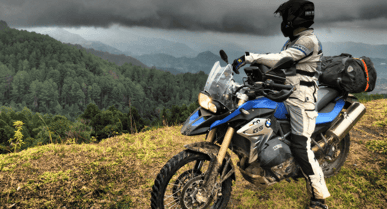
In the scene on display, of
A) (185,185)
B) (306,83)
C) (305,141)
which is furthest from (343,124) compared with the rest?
(185,185)

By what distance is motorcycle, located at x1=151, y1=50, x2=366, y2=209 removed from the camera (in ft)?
8.07

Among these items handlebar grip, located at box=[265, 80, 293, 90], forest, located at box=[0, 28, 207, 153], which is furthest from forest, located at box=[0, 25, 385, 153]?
handlebar grip, located at box=[265, 80, 293, 90]

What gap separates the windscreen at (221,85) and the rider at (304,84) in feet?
2.62

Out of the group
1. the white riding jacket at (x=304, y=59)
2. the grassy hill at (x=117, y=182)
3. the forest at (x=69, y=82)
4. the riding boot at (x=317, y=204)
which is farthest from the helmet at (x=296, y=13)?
the forest at (x=69, y=82)

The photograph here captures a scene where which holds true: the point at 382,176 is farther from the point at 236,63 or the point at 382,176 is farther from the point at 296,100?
the point at 236,63

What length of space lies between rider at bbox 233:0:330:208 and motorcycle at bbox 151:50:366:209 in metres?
0.15

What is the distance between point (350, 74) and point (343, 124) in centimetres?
81

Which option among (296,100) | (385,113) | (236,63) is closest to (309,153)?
(296,100)

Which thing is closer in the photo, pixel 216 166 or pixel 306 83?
pixel 216 166

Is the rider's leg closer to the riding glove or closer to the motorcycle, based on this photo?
the motorcycle

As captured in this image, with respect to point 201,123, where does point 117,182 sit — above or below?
below

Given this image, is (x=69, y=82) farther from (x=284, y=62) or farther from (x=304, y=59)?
(x=284, y=62)

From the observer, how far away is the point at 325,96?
3.48 m

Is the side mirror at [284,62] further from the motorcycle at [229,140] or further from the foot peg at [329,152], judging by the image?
the foot peg at [329,152]
